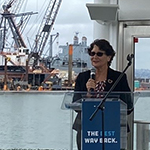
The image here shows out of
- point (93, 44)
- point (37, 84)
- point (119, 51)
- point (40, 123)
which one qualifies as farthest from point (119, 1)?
Result: point (40, 123)

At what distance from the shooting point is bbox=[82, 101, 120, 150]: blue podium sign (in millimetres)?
1848

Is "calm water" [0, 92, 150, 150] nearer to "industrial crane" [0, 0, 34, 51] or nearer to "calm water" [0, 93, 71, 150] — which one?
"calm water" [0, 93, 71, 150]

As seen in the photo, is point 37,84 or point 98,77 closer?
point 98,77

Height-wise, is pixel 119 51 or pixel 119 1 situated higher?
pixel 119 1

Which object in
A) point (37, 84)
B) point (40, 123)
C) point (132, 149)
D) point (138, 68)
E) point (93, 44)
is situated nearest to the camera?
point (93, 44)

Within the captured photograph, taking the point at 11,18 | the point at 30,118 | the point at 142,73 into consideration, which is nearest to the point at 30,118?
the point at 30,118

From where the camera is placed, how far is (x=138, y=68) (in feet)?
11.5

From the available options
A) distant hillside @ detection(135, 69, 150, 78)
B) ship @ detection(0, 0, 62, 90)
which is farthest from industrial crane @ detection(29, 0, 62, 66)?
distant hillside @ detection(135, 69, 150, 78)

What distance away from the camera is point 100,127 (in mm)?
1849

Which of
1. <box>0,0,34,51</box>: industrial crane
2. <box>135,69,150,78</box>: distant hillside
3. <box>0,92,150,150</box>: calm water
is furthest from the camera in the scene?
<box>0,0,34,51</box>: industrial crane

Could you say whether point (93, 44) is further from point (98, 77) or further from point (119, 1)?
point (119, 1)

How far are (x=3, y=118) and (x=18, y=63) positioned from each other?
170 centimetres

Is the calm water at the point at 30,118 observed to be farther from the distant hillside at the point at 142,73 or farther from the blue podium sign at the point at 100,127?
the blue podium sign at the point at 100,127

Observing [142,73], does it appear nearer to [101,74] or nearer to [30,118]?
[101,74]
